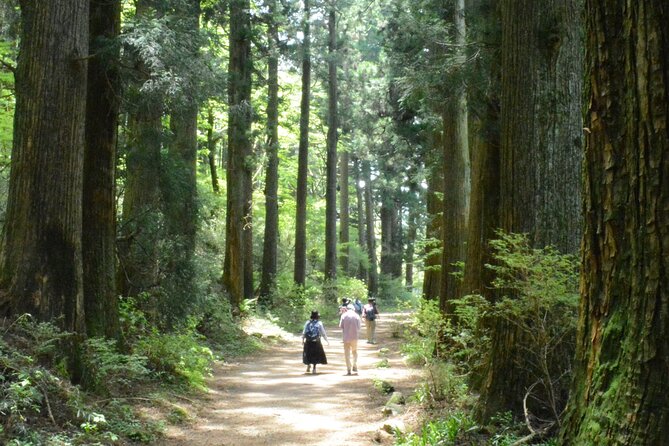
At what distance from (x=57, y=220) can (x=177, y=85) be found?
301 centimetres

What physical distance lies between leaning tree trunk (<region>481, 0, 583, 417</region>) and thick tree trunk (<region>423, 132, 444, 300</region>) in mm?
10726

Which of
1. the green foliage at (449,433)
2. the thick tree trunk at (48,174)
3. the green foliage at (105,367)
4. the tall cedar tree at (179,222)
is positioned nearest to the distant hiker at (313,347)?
the tall cedar tree at (179,222)

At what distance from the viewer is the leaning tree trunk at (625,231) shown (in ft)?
11.1

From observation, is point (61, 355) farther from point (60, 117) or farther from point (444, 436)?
point (444, 436)

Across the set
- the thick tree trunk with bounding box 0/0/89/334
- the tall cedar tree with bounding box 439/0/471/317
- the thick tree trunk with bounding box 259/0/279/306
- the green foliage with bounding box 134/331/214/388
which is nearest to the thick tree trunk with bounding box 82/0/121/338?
the thick tree trunk with bounding box 0/0/89/334

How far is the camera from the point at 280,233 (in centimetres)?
3791

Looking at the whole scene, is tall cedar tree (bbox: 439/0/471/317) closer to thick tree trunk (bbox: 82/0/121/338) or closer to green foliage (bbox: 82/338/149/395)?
green foliage (bbox: 82/338/149/395)

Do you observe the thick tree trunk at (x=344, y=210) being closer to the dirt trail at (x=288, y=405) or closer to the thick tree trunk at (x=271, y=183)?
the thick tree trunk at (x=271, y=183)

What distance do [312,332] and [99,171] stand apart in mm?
7768

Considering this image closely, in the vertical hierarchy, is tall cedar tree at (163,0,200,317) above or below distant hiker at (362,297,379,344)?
above

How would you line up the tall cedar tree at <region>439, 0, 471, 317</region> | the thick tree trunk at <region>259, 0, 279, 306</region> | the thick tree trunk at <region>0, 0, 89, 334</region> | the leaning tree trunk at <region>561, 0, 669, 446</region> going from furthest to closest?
the thick tree trunk at <region>259, 0, 279, 306</region> → the tall cedar tree at <region>439, 0, 471, 317</region> → the thick tree trunk at <region>0, 0, 89, 334</region> → the leaning tree trunk at <region>561, 0, 669, 446</region>

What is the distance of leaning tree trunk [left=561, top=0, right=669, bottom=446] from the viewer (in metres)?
3.37

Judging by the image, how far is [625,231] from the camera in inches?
141

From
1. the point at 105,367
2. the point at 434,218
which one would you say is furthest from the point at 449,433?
the point at 434,218
